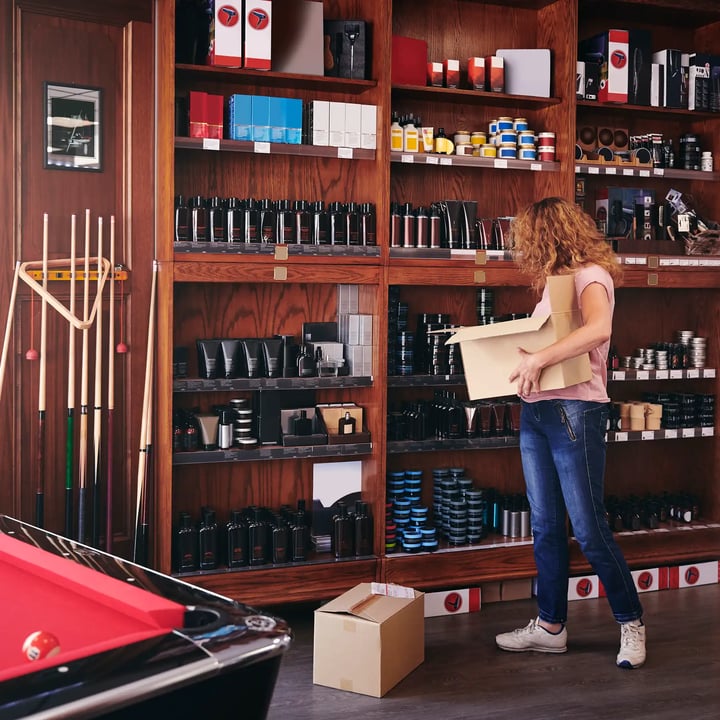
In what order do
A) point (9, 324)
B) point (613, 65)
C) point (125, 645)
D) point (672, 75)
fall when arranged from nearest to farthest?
1. point (125, 645)
2. point (9, 324)
3. point (613, 65)
4. point (672, 75)

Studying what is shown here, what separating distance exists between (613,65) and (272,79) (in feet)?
5.79

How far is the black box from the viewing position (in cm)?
437

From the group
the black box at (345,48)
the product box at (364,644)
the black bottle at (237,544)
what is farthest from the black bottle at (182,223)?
the product box at (364,644)

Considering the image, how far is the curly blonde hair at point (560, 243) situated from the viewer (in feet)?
11.5

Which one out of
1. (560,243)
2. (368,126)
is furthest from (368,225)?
(560,243)

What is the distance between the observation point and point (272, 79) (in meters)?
4.32

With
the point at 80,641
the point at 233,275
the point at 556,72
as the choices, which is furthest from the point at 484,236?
the point at 80,641

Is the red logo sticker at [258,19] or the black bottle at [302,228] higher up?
the red logo sticker at [258,19]

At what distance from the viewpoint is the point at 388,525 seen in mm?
4508

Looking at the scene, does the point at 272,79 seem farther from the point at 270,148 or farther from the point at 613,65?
the point at 613,65

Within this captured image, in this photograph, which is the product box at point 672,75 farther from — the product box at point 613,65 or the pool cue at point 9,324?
the pool cue at point 9,324

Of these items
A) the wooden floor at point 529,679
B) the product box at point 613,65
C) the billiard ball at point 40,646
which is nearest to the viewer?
the billiard ball at point 40,646

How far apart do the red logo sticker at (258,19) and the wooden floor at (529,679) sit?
262 cm

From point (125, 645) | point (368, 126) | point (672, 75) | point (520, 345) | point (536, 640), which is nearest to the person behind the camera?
point (125, 645)
